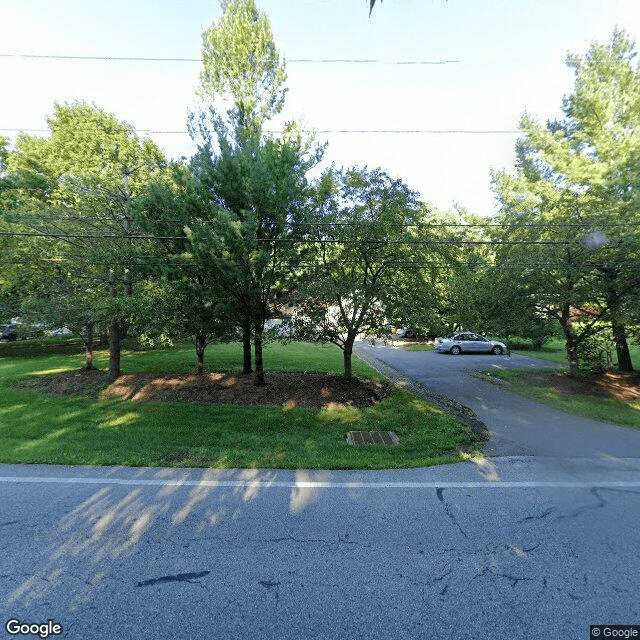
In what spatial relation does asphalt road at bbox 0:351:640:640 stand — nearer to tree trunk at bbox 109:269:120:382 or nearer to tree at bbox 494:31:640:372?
tree trunk at bbox 109:269:120:382

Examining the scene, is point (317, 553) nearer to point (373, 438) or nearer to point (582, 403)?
point (373, 438)

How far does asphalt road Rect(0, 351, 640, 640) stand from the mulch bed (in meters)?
3.72

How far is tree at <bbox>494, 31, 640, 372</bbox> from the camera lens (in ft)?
31.9

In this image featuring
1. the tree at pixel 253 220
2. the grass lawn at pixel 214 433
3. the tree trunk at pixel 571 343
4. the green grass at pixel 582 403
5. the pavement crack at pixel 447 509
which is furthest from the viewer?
the tree trunk at pixel 571 343

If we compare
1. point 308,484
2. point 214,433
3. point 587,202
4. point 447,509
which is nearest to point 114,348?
point 214,433

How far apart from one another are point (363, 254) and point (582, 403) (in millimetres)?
7475

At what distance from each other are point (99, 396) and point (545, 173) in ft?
55.2

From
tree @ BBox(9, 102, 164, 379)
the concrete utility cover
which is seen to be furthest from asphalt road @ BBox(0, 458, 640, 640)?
tree @ BBox(9, 102, 164, 379)

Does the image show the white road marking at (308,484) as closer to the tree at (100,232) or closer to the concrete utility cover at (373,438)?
the concrete utility cover at (373,438)

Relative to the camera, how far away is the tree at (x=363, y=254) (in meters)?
8.57

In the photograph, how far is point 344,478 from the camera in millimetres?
4863

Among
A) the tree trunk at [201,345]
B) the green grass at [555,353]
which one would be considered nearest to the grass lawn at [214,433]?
the tree trunk at [201,345]

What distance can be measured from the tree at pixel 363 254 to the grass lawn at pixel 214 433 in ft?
8.94

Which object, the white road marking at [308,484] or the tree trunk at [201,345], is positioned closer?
the white road marking at [308,484]
